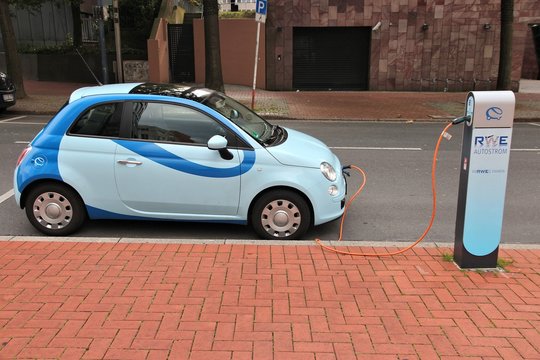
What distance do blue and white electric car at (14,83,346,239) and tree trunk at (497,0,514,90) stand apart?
1318cm

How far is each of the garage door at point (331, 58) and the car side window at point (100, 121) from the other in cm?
1691

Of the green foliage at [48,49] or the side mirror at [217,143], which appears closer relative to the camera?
the side mirror at [217,143]

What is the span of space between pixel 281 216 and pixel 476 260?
1799mm

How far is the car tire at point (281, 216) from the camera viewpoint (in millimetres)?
4828

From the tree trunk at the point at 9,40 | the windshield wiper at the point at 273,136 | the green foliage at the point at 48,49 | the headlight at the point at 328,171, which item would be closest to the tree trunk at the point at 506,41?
the windshield wiper at the point at 273,136

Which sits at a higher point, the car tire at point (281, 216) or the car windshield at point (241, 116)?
the car windshield at point (241, 116)

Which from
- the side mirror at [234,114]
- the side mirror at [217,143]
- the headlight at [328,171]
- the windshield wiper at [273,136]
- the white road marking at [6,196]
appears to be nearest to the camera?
the side mirror at [217,143]

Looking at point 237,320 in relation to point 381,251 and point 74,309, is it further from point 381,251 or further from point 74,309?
point 381,251

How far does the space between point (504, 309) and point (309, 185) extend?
202 centimetres

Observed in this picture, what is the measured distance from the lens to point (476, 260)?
4023 mm

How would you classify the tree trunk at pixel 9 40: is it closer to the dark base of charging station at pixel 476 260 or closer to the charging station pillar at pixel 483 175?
the charging station pillar at pixel 483 175

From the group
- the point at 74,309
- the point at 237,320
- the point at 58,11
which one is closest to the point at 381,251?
the point at 237,320

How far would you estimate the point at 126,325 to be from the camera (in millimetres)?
3217

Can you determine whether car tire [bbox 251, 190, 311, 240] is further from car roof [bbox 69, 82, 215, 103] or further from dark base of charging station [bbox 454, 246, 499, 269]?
dark base of charging station [bbox 454, 246, 499, 269]
